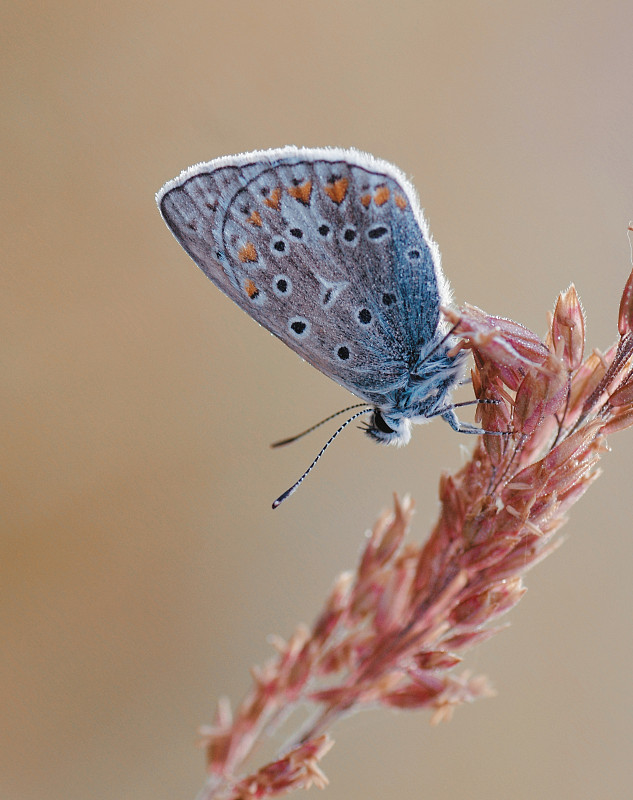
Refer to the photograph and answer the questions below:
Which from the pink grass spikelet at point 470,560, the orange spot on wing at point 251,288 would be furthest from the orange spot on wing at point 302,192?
the pink grass spikelet at point 470,560

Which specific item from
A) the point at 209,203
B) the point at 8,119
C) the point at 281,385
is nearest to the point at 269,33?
the point at 8,119

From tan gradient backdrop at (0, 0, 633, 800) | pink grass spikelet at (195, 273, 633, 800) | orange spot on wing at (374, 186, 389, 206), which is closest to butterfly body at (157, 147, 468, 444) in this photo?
orange spot on wing at (374, 186, 389, 206)

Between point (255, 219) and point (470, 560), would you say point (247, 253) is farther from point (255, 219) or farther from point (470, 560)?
point (470, 560)

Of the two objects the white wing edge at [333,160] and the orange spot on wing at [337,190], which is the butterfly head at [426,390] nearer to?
the white wing edge at [333,160]

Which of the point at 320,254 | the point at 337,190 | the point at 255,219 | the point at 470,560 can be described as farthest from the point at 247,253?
the point at 470,560

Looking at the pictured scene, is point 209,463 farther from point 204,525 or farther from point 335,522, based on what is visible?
point 335,522

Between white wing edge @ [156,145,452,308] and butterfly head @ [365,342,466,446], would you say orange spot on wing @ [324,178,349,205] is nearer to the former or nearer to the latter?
white wing edge @ [156,145,452,308]
